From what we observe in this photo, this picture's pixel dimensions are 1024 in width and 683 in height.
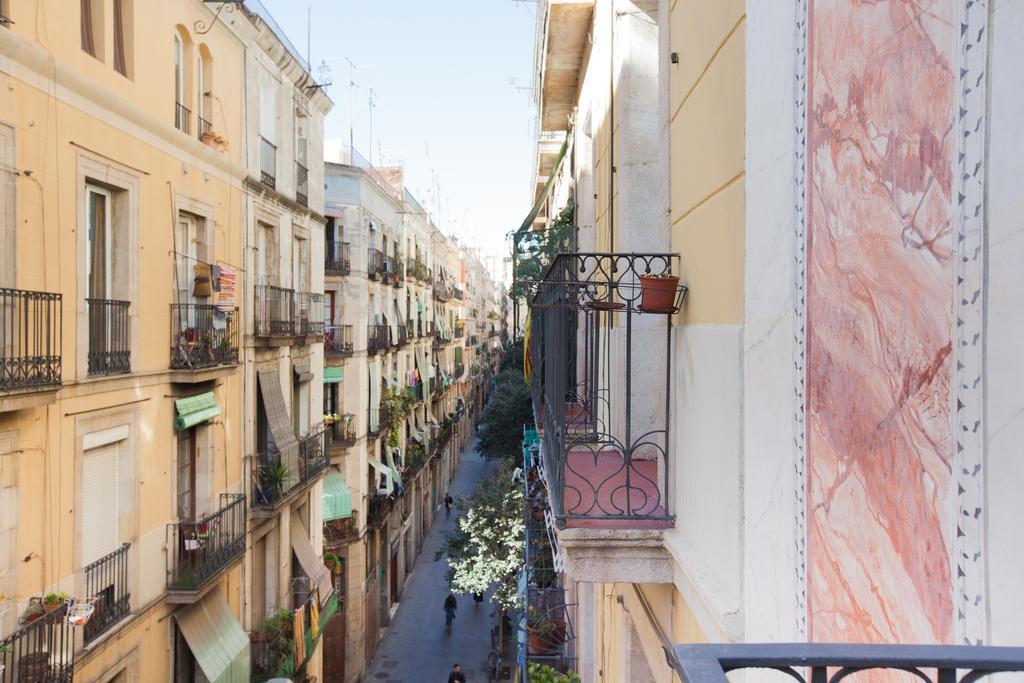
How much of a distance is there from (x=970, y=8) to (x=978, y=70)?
6.1 inches

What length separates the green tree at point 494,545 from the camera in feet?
63.9

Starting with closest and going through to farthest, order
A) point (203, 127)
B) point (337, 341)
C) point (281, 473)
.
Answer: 1. point (203, 127)
2. point (281, 473)
3. point (337, 341)

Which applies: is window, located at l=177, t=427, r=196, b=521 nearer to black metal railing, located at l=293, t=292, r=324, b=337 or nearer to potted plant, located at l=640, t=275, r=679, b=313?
black metal railing, located at l=293, t=292, r=324, b=337

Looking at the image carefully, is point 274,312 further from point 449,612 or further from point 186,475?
point 449,612

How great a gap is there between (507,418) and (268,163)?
14.5 metres

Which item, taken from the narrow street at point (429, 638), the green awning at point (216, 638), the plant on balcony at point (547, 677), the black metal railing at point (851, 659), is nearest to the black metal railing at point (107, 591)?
the green awning at point (216, 638)

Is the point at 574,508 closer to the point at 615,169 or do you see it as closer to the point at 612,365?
the point at 612,365

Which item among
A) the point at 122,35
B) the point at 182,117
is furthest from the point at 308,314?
the point at 122,35

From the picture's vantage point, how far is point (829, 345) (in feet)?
8.95

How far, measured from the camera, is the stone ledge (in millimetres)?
4684

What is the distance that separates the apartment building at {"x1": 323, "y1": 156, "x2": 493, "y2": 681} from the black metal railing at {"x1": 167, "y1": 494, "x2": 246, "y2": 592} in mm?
6525

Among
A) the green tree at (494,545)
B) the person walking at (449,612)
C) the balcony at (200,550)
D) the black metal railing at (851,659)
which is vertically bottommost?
the person walking at (449,612)

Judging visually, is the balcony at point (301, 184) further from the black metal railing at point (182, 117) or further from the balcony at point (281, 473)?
the balcony at point (281, 473)

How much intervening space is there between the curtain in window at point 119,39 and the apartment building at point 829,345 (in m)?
8.42
